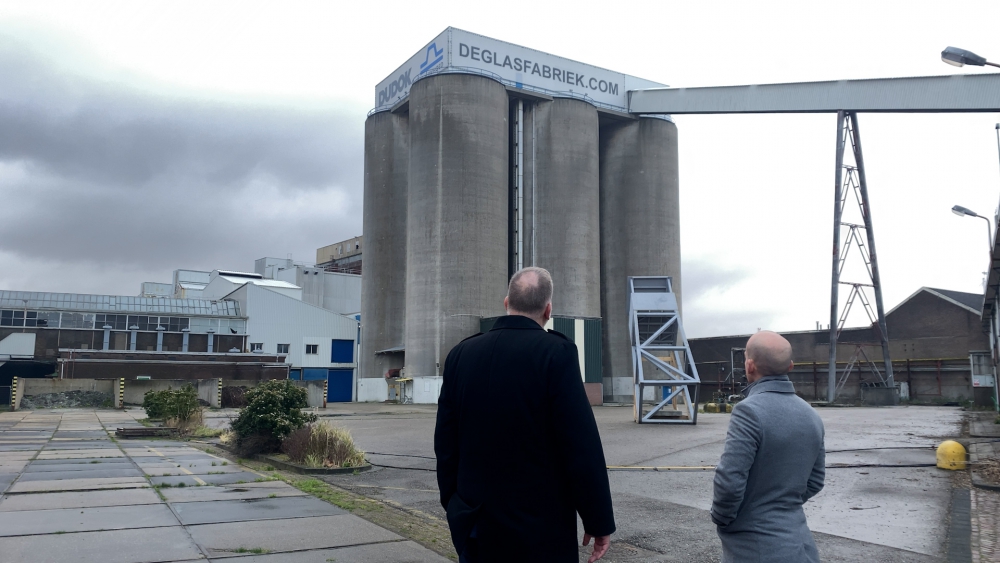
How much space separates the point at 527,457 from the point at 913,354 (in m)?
60.8

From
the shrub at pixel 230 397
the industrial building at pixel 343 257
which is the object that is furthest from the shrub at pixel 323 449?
the industrial building at pixel 343 257

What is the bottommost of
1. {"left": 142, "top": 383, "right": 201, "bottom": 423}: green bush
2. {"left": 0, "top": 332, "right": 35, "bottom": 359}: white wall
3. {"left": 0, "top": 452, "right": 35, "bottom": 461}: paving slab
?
{"left": 0, "top": 452, "right": 35, "bottom": 461}: paving slab

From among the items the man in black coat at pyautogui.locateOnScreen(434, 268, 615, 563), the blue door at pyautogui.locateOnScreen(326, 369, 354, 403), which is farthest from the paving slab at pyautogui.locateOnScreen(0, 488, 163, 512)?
the blue door at pyautogui.locateOnScreen(326, 369, 354, 403)

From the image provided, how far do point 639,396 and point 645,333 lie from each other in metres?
4.58

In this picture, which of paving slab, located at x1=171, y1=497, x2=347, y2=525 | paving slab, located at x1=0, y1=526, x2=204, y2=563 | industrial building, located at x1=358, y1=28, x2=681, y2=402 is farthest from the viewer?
industrial building, located at x1=358, y1=28, x2=681, y2=402

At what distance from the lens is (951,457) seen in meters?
12.2

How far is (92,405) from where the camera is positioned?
4059 centimetres

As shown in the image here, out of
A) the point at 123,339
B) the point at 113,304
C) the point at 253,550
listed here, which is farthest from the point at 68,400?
the point at 253,550

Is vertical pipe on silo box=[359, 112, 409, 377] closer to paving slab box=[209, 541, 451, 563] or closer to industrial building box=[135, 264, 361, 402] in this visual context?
industrial building box=[135, 264, 361, 402]

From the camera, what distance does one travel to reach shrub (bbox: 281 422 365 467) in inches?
486

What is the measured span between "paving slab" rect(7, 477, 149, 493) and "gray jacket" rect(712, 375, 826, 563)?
9.11 m

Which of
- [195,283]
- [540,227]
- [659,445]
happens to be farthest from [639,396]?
[195,283]

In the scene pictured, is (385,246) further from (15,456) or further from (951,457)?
(951,457)

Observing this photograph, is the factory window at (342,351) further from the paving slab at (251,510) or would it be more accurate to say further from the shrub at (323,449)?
the paving slab at (251,510)
